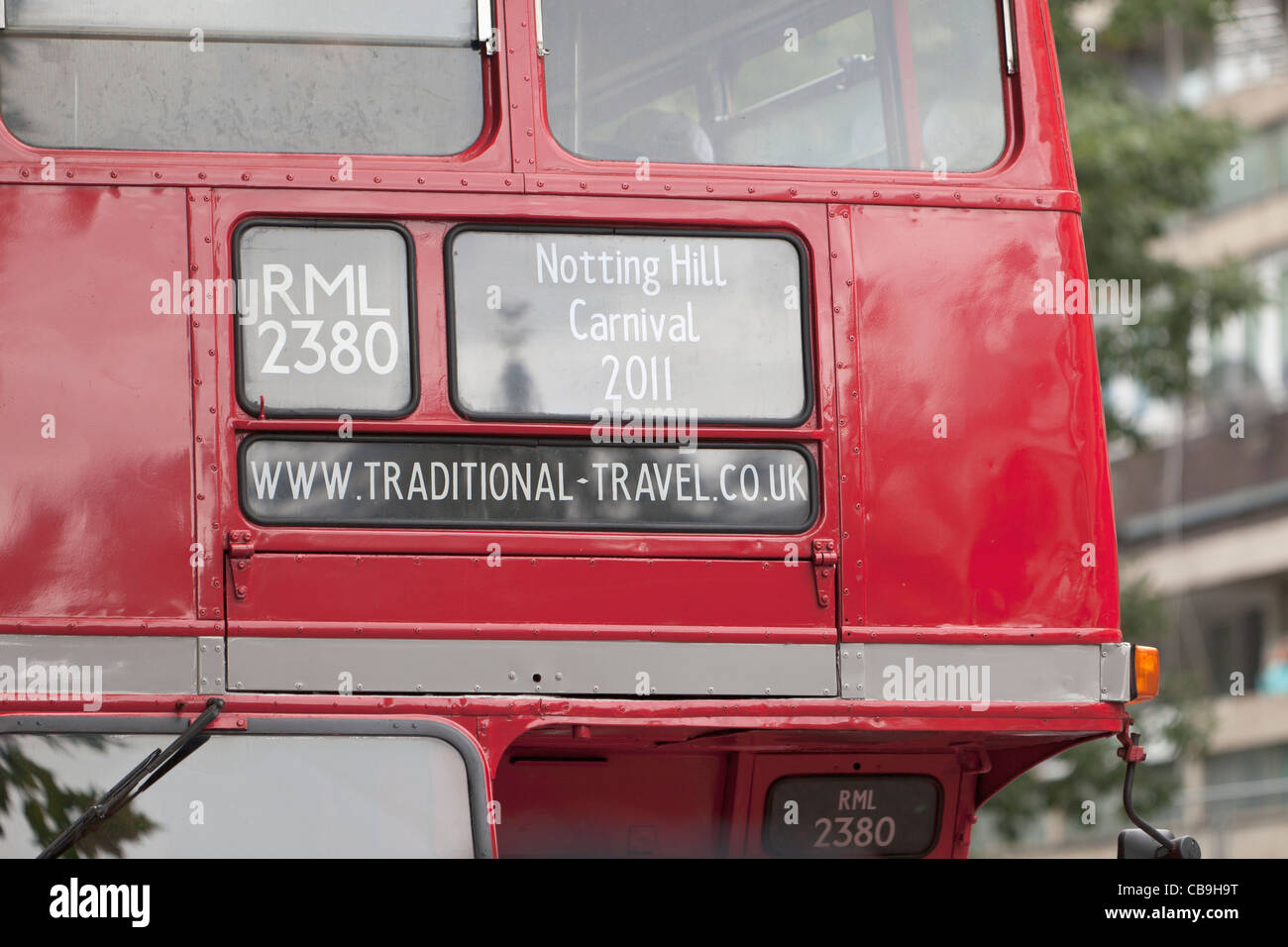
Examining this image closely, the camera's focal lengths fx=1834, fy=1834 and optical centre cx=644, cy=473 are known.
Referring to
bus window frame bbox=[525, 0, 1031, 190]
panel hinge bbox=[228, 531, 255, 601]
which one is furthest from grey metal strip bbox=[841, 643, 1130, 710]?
panel hinge bbox=[228, 531, 255, 601]

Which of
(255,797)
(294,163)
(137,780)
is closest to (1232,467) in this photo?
(294,163)

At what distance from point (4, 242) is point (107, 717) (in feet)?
3.96

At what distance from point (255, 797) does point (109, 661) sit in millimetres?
487

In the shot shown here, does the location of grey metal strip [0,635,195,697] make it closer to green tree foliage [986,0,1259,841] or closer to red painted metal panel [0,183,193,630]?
red painted metal panel [0,183,193,630]

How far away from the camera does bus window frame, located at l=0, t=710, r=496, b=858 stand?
4320 millimetres

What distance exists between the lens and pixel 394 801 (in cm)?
447

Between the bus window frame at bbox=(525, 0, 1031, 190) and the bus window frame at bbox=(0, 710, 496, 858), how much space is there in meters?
1.50

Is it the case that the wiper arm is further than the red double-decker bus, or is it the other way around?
the red double-decker bus

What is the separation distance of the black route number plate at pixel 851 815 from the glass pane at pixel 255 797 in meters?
1.45

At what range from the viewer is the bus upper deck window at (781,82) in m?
4.97

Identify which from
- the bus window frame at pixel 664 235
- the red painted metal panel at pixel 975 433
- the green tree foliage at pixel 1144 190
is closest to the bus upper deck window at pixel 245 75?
the bus window frame at pixel 664 235

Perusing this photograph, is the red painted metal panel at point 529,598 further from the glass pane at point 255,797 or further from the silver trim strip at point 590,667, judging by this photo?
the glass pane at point 255,797

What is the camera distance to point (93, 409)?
4.54 metres
